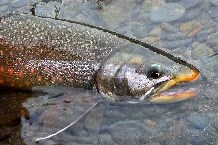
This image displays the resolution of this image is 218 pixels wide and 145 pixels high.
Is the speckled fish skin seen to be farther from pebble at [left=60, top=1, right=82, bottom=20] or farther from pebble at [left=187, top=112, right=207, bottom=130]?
pebble at [left=187, top=112, right=207, bottom=130]

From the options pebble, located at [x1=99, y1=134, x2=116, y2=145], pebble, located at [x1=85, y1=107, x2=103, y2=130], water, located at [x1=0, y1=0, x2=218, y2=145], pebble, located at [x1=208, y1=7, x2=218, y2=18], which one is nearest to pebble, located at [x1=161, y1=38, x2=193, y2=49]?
water, located at [x1=0, y1=0, x2=218, y2=145]

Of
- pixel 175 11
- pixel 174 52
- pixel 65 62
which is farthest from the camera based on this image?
pixel 175 11

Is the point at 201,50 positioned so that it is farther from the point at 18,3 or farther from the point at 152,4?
the point at 18,3

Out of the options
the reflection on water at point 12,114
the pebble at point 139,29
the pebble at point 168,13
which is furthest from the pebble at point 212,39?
the reflection on water at point 12,114

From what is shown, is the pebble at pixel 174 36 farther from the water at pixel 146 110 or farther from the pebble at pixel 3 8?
the pebble at pixel 3 8

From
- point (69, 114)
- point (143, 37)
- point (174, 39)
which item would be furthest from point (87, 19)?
point (69, 114)

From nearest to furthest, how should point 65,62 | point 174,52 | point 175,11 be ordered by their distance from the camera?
point 65,62 < point 174,52 < point 175,11

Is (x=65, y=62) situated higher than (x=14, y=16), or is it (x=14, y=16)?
(x=14, y=16)

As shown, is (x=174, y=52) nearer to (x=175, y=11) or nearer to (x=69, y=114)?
(x=175, y=11)
